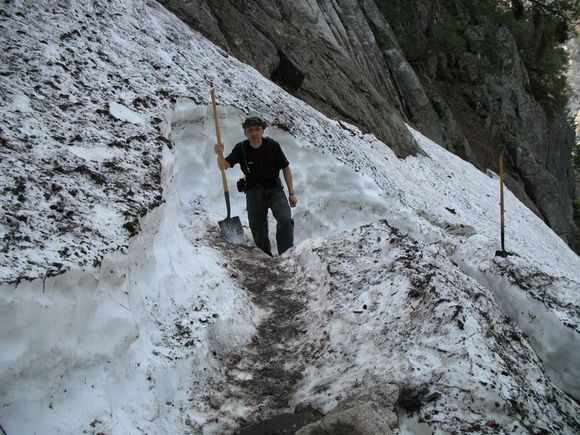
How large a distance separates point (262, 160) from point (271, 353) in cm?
353

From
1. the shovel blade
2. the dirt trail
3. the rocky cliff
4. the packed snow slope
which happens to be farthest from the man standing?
the rocky cliff

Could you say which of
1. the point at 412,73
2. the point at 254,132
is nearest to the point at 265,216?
the point at 254,132

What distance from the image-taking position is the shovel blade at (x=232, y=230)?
7438 mm

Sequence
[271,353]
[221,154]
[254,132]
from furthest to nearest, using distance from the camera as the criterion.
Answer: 1. [221,154]
2. [254,132]
3. [271,353]

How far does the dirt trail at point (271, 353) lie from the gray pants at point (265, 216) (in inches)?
36.0

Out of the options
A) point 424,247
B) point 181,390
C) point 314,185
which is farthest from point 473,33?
point 181,390

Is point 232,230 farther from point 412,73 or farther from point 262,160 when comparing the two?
point 412,73

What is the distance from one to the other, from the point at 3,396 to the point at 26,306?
0.55m

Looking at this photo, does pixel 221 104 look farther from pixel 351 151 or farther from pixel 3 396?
pixel 3 396

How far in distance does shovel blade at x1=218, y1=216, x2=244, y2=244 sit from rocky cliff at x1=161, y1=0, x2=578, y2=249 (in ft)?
19.9

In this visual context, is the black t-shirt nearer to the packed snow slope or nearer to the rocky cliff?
the packed snow slope

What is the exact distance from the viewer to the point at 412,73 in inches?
928

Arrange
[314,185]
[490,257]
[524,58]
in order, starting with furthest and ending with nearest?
[524,58] < [314,185] < [490,257]

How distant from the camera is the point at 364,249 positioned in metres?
6.29
